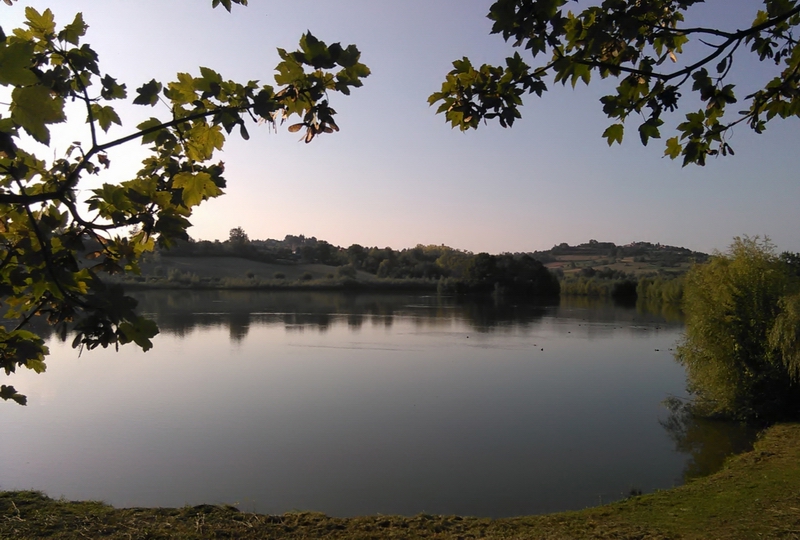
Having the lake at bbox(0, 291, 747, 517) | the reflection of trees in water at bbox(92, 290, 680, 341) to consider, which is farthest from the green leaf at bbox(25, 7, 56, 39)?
the reflection of trees in water at bbox(92, 290, 680, 341)

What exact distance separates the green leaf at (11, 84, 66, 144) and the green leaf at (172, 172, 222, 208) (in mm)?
636

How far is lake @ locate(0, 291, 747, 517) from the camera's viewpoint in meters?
7.88

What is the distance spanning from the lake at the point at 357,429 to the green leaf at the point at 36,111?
672cm

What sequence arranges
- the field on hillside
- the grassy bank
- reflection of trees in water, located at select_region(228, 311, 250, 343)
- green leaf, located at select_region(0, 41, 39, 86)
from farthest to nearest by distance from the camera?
1. the field on hillside
2. reflection of trees in water, located at select_region(228, 311, 250, 343)
3. the grassy bank
4. green leaf, located at select_region(0, 41, 39, 86)

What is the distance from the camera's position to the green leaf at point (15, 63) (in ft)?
3.36

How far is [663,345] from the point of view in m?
22.8

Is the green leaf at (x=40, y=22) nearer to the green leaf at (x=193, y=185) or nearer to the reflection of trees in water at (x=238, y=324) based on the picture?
the green leaf at (x=193, y=185)

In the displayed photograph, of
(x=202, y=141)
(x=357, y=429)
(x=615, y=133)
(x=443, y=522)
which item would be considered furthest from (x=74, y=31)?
(x=357, y=429)

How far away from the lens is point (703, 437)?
1079 centimetres

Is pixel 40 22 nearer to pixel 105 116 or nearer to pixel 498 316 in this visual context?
pixel 105 116

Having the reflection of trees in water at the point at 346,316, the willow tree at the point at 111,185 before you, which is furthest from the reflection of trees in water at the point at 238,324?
the willow tree at the point at 111,185

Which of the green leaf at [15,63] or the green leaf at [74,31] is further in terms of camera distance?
the green leaf at [74,31]

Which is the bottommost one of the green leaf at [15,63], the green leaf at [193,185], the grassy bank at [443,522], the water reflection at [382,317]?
the grassy bank at [443,522]

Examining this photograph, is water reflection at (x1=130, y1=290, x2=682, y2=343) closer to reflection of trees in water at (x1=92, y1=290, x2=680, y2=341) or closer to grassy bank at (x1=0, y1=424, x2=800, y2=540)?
reflection of trees in water at (x1=92, y1=290, x2=680, y2=341)
